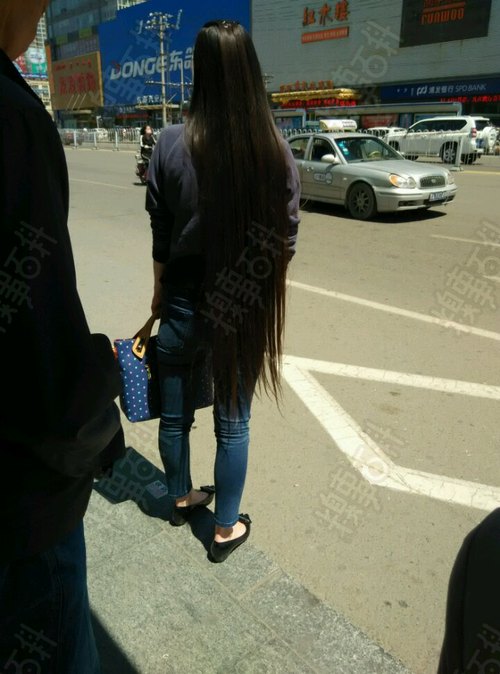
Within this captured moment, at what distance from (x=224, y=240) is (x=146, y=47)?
62.1 m

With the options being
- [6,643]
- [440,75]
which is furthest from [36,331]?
[440,75]

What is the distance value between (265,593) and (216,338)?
3.32 feet

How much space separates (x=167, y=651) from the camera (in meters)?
1.89

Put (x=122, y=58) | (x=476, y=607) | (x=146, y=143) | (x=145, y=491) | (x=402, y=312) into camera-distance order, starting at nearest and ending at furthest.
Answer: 1. (x=476, y=607)
2. (x=145, y=491)
3. (x=402, y=312)
4. (x=146, y=143)
5. (x=122, y=58)

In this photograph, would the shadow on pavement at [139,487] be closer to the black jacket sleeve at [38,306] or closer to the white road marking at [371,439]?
the white road marking at [371,439]

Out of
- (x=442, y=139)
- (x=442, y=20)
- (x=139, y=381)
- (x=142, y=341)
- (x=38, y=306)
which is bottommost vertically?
(x=139, y=381)

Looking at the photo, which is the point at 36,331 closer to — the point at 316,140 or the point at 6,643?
the point at 6,643

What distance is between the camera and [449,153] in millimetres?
22125

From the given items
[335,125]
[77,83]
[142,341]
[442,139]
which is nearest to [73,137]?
[335,125]

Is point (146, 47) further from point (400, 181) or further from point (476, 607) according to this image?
point (476, 607)

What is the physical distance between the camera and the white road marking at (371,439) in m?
2.77

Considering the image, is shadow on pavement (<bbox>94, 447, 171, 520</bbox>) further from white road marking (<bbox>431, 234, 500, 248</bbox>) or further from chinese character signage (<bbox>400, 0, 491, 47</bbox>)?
chinese character signage (<bbox>400, 0, 491, 47</bbox>)

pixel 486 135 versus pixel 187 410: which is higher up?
pixel 486 135

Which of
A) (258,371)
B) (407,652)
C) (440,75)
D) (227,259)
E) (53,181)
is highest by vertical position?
→ (440,75)
